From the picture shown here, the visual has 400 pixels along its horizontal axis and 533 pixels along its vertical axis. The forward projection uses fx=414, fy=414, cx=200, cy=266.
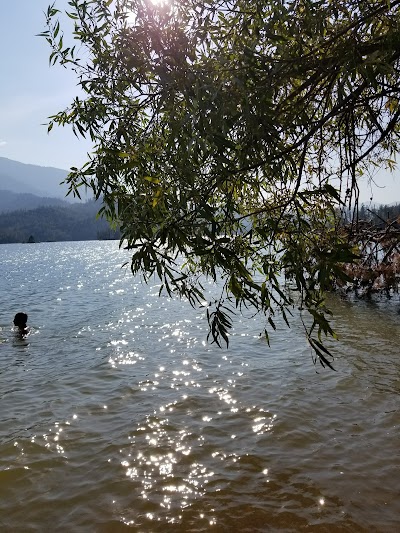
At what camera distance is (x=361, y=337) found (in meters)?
16.0

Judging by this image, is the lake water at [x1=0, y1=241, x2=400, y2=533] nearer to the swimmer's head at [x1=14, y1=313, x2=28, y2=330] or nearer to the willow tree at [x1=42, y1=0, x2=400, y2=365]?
the willow tree at [x1=42, y1=0, x2=400, y2=365]

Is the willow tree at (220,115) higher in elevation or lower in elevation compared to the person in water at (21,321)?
higher

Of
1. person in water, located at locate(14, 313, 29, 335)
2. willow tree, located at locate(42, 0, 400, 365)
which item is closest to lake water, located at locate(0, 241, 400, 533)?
willow tree, located at locate(42, 0, 400, 365)

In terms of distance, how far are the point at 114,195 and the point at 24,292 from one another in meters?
37.4

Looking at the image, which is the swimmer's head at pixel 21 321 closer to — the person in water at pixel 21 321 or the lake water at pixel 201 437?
the person in water at pixel 21 321

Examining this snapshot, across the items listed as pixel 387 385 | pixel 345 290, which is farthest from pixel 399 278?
pixel 387 385

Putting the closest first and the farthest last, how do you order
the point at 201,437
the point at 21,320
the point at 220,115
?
the point at 220,115 < the point at 201,437 < the point at 21,320

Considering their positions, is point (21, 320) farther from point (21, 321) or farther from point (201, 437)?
point (201, 437)

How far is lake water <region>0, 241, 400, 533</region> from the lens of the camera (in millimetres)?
5918

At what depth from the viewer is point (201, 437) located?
8281 millimetres

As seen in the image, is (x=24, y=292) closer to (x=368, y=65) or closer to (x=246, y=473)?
(x=246, y=473)

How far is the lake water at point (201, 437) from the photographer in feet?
19.4

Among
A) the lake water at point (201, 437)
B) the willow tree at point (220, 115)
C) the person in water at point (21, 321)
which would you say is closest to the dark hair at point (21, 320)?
the person in water at point (21, 321)

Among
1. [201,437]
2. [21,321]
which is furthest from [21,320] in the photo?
[201,437]
